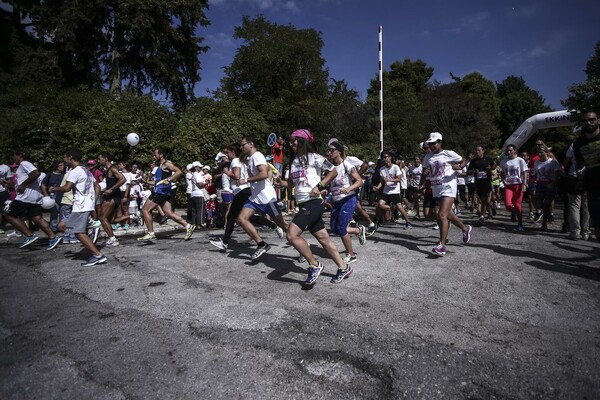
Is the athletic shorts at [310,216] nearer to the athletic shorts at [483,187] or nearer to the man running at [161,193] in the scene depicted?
the man running at [161,193]

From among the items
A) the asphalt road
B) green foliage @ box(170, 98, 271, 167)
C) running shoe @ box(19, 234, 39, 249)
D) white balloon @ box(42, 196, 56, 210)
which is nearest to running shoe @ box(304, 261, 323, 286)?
the asphalt road

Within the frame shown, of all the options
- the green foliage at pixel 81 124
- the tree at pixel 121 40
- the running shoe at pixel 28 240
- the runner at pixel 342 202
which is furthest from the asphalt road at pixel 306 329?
the tree at pixel 121 40

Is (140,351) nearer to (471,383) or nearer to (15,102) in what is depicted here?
→ (471,383)

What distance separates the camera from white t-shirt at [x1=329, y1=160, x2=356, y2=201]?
483 centimetres

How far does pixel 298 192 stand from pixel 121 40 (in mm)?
18821

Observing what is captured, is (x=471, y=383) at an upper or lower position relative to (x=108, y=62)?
lower

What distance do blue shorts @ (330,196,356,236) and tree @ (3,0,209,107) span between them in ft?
54.9

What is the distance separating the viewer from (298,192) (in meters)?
4.35

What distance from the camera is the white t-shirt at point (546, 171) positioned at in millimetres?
7508

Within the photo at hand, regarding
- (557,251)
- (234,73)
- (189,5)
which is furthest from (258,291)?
(234,73)

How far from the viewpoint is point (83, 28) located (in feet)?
55.6

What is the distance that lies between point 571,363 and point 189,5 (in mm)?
21011

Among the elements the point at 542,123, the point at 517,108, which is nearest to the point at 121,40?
the point at 542,123

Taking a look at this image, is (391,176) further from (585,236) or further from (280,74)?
(280,74)
